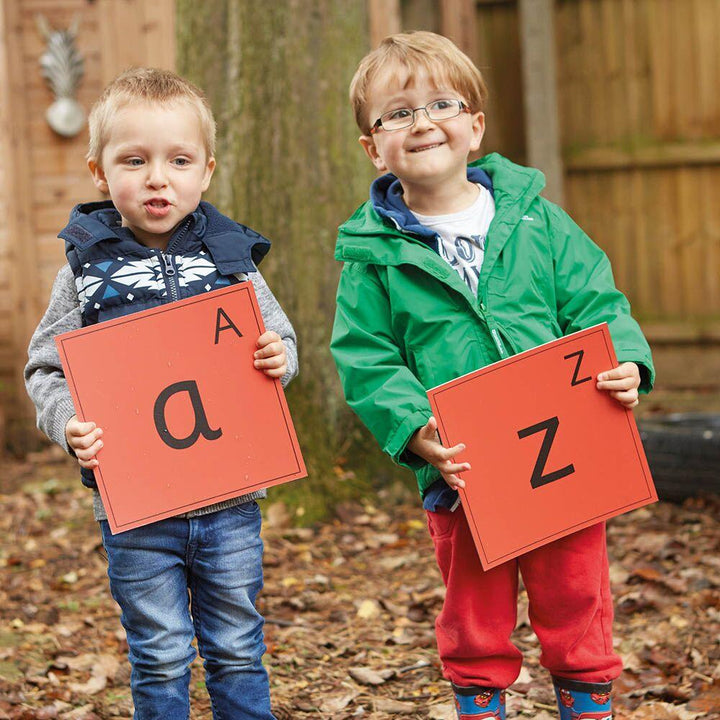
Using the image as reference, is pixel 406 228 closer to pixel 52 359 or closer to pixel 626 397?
pixel 626 397

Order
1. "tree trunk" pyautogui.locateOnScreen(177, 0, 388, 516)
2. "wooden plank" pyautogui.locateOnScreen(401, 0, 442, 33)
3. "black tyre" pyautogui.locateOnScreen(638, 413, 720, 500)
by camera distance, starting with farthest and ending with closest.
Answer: "wooden plank" pyautogui.locateOnScreen(401, 0, 442, 33) → "black tyre" pyautogui.locateOnScreen(638, 413, 720, 500) → "tree trunk" pyautogui.locateOnScreen(177, 0, 388, 516)

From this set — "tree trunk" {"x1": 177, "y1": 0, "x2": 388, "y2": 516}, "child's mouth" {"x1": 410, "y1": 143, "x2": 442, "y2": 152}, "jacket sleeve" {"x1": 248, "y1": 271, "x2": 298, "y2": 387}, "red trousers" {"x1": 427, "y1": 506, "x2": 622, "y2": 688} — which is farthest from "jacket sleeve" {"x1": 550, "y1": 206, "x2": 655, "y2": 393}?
"tree trunk" {"x1": 177, "y1": 0, "x2": 388, "y2": 516}

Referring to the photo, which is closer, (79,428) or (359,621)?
(79,428)

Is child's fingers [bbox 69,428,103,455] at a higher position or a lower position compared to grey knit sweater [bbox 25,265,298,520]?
lower

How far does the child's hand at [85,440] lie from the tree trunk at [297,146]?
235cm

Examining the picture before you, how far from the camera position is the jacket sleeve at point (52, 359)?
2.39 meters

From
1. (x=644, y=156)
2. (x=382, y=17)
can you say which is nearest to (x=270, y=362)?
(x=382, y=17)

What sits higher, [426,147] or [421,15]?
[421,15]

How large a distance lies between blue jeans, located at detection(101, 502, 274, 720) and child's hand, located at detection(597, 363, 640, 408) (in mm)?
828

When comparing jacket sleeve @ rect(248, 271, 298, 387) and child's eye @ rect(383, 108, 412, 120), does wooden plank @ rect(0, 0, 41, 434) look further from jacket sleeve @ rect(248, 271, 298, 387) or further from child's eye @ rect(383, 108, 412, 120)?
child's eye @ rect(383, 108, 412, 120)

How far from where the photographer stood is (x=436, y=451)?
2.35 meters

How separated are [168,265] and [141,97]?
0.37m

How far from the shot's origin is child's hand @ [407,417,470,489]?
7.63 feet

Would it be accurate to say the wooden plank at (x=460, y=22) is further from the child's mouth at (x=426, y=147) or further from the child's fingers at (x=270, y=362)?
the child's fingers at (x=270, y=362)
